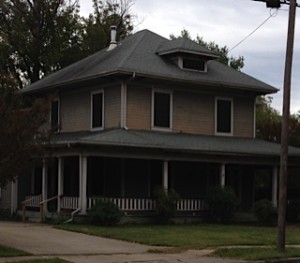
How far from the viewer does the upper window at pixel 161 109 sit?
28859 millimetres

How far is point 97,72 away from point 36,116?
12.1 metres

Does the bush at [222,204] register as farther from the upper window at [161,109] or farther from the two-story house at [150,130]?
the upper window at [161,109]

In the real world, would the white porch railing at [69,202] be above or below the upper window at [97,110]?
below

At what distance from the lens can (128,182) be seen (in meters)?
28.6

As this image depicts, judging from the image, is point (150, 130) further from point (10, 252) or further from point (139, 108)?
point (10, 252)

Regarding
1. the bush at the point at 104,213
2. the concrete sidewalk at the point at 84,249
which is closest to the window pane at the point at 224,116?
the bush at the point at 104,213

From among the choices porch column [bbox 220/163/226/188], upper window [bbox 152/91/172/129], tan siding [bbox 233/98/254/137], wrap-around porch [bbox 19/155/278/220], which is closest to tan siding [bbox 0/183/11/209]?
wrap-around porch [bbox 19/155/278/220]

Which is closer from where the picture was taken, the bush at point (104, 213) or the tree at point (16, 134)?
the tree at point (16, 134)

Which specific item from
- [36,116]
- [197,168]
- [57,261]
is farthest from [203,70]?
[57,261]

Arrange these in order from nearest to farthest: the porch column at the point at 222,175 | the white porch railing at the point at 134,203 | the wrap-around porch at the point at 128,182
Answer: the white porch railing at the point at 134,203
the wrap-around porch at the point at 128,182
the porch column at the point at 222,175

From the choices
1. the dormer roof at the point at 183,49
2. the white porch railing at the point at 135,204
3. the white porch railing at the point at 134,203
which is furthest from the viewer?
the dormer roof at the point at 183,49

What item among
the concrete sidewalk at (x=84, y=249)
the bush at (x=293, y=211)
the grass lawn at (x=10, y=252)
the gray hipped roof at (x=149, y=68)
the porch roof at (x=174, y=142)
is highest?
the gray hipped roof at (x=149, y=68)

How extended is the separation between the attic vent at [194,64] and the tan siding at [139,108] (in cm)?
279

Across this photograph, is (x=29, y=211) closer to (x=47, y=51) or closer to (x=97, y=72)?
(x=97, y=72)
